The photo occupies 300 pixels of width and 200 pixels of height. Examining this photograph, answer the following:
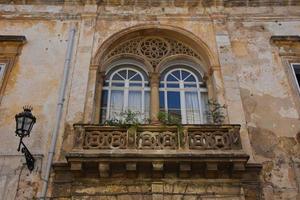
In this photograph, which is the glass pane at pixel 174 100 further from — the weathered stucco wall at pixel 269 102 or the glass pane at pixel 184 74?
the weathered stucco wall at pixel 269 102

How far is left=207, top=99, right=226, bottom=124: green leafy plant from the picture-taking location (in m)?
8.07

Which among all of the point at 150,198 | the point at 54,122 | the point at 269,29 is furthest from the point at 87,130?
the point at 269,29

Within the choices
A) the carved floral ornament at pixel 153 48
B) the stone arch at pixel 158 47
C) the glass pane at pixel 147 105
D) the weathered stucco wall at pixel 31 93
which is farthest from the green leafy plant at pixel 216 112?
the weathered stucco wall at pixel 31 93

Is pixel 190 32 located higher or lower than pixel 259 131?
higher

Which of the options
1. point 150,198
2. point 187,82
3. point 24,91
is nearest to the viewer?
point 150,198

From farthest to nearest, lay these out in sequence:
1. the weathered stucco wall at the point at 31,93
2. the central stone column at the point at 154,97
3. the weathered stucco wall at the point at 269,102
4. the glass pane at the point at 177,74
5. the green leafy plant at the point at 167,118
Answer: the glass pane at the point at 177,74 < the central stone column at the point at 154,97 < the green leafy plant at the point at 167,118 < the weathered stucco wall at the point at 269,102 < the weathered stucco wall at the point at 31,93

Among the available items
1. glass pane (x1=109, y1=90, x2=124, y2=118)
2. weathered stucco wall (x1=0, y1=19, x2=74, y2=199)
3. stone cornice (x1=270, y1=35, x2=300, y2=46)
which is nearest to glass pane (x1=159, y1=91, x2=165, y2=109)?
glass pane (x1=109, y1=90, x2=124, y2=118)

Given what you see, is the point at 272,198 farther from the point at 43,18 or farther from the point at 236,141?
the point at 43,18

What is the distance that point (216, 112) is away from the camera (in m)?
8.15

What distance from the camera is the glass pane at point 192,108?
8.63 meters

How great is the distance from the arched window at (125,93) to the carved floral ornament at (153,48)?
0.51 meters

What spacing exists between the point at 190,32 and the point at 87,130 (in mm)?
4239

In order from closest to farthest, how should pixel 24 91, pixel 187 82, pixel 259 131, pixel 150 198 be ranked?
pixel 150 198, pixel 259 131, pixel 24 91, pixel 187 82

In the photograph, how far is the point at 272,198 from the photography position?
273 inches
